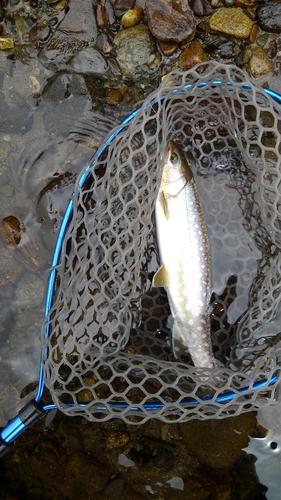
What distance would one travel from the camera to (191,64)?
8.95 ft

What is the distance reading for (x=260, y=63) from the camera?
276cm

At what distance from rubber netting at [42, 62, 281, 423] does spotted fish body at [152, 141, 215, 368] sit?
103 millimetres

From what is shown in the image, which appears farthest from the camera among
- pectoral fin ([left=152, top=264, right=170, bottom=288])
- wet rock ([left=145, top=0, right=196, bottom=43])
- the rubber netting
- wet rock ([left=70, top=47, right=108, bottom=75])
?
wet rock ([left=70, top=47, right=108, bottom=75])

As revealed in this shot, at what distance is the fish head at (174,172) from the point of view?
2.39 meters

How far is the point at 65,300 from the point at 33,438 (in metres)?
1.23

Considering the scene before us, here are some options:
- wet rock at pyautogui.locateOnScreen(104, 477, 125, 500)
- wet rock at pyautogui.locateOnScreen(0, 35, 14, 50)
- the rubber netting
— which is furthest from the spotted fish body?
wet rock at pyautogui.locateOnScreen(0, 35, 14, 50)

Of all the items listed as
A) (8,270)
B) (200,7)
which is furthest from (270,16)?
(8,270)

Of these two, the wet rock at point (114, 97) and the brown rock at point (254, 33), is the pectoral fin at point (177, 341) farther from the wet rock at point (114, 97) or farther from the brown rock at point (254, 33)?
the brown rock at point (254, 33)

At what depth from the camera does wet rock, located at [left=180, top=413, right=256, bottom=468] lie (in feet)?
8.92

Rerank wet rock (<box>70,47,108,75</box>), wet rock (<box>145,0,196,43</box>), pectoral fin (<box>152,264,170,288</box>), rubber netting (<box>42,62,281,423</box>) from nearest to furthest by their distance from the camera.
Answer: rubber netting (<box>42,62,281,423</box>)
pectoral fin (<box>152,264,170,288</box>)
wet rock (<box>145,0,196,43</box>)
wet rock (<box>70,47,108,75</box>)

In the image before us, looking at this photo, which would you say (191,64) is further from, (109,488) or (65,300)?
(109,488)

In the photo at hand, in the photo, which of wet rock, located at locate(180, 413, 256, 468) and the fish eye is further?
wet rock, located at locate(180, 413, 256, 468)

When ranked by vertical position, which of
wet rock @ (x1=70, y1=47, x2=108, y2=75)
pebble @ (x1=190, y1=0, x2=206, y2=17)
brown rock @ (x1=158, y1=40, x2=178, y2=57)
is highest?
wet rock @ (x1=70, y1=47, x2=108, y2=75)

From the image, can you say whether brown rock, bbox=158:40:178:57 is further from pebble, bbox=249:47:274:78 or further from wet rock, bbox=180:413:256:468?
wet rock, bbox=180:413:256:468
